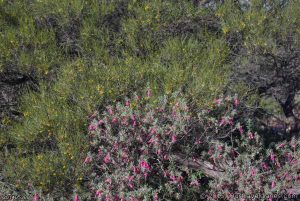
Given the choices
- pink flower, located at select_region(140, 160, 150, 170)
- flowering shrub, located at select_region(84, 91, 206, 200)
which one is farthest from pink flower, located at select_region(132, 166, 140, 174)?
pink flower, located at select_region(140, 160, 150, 170)

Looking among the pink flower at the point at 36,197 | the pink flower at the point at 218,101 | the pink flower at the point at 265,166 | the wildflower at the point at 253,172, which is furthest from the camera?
the pink flower at the point at 265,166

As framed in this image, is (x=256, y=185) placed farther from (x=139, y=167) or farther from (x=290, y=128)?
(x=290, y=128)

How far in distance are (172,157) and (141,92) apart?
0.78 m

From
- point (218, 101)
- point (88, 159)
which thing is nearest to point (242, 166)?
point (218, 101)

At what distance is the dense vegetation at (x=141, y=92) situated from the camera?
4.88 meters

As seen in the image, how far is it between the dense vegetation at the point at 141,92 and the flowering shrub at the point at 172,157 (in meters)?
0.02

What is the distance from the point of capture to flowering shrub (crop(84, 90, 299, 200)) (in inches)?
188

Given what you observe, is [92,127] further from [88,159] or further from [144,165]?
[144,165]

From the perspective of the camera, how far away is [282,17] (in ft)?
19.2

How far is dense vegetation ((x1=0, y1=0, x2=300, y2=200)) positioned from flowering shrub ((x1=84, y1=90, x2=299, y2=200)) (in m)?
0.02

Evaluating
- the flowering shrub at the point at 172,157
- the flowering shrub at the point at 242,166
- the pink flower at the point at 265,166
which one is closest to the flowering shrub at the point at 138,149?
the flowering shrub at the point at 172,157

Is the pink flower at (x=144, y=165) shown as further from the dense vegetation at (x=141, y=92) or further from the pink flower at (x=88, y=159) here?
the pink flower at (x=88, y=159)

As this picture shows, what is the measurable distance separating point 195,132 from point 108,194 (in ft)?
3.69

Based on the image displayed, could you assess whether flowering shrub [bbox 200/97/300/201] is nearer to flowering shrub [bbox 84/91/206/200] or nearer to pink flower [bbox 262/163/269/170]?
pink flower [bbox 262/163/269/170]
